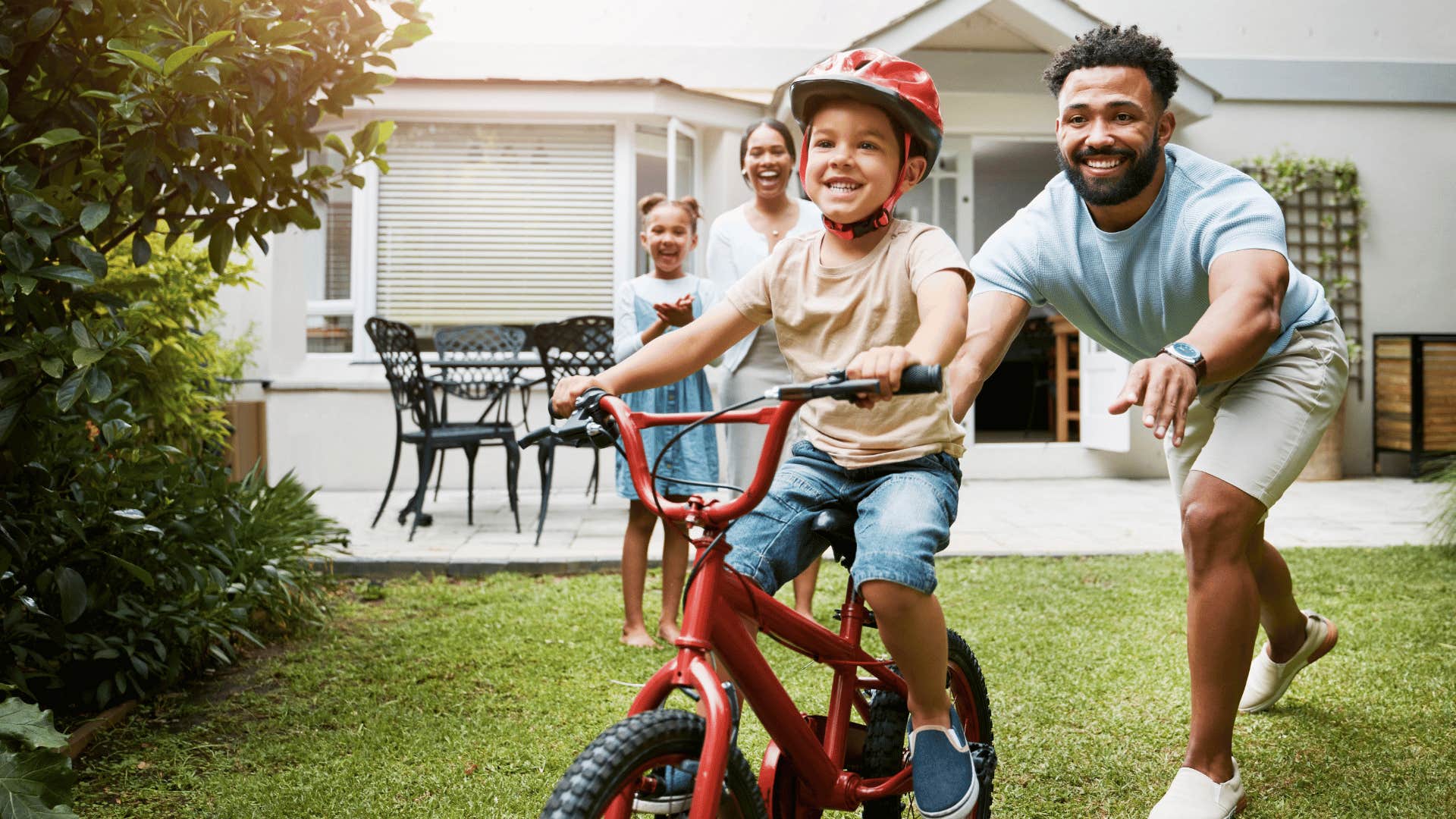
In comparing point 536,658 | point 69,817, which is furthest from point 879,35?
point 69,817

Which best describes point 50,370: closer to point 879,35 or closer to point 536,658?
point 536,658

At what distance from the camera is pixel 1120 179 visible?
255 cm

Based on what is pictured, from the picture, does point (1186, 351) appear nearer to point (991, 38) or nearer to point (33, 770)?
point (33, 770)

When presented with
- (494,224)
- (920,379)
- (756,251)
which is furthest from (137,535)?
(494,224)

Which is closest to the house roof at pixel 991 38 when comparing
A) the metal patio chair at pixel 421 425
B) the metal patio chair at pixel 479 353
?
the metal patio chair at pixel 479 353

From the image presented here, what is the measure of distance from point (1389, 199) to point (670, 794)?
10.00m

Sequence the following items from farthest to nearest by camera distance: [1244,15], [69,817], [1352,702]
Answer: [1244,15]
[1352,702]
[69,817]

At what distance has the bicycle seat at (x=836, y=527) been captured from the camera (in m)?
2.14

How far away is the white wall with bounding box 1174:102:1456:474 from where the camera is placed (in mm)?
9477

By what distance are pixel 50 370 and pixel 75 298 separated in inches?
13.1

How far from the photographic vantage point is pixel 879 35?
27.1ft

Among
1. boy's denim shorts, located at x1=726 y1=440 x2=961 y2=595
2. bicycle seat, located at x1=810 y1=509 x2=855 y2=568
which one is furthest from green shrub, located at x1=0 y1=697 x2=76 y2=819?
bicycle seat, located at x1=810 y1=509 x2=855 y2=568

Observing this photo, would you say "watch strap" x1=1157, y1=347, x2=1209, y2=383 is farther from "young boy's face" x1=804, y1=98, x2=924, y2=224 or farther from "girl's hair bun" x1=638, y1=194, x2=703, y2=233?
"girl's hair bun" x1=638, y1=194, x2=703, y2=233

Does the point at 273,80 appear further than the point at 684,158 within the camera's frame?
No
